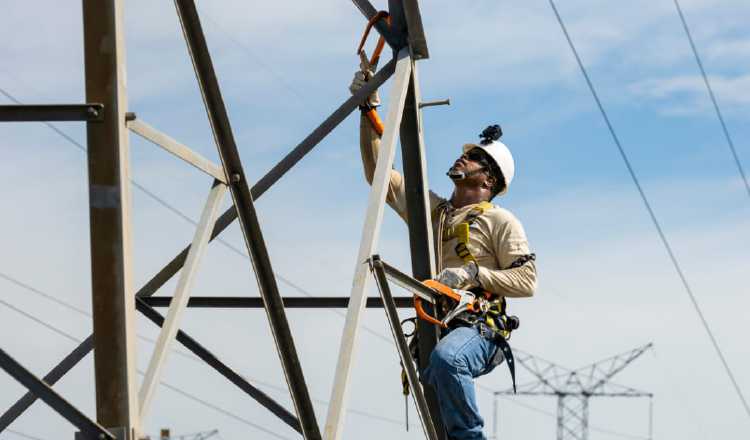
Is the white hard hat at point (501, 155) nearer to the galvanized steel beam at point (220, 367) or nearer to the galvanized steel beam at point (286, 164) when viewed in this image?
the galvanized steel beam at point (286, 164)

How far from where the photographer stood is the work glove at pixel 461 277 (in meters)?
9.11

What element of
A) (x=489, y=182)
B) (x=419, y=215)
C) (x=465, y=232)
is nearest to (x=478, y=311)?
(x=465, y=232)

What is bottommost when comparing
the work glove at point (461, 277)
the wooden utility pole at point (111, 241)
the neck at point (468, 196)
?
the wooden utility pole at point (111, 241)

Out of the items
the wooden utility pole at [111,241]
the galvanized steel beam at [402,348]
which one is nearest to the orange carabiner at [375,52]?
the galvanized steel beam at [402,348]

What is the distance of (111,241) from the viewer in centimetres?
614

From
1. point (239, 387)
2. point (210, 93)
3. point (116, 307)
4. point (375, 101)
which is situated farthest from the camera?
point (375, 101)

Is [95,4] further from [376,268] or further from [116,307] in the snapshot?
[376,268]

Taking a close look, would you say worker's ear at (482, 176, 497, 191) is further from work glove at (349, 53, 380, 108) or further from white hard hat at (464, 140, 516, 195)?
work glove at (349, 53, 380, 108)

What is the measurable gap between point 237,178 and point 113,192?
128 centimetres

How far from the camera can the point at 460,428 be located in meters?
8.84

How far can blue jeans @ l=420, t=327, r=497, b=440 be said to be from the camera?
8766mm

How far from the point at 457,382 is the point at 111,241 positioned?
318 centimetres

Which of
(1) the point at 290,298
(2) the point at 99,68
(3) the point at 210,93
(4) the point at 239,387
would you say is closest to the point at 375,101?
(1) the point at 290,298

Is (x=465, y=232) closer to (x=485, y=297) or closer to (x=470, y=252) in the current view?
(x=470, y=252)
